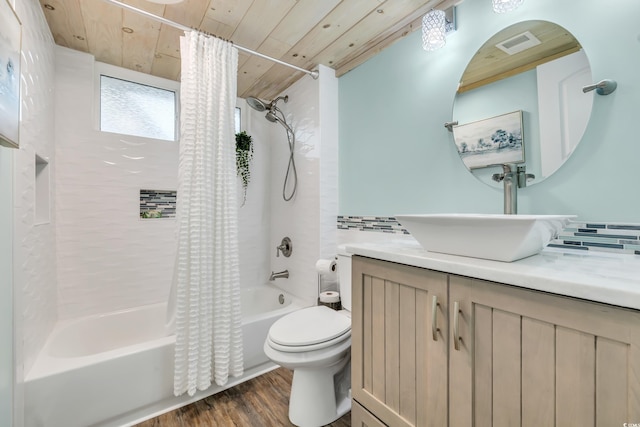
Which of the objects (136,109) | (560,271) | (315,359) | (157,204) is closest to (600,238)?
(560,271)

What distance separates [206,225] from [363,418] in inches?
48.9

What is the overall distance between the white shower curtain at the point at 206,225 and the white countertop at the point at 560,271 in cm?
103

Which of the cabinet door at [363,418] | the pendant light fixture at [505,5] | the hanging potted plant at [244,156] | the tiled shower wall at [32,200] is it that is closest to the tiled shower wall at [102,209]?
the tiled shower wall at [32,200]

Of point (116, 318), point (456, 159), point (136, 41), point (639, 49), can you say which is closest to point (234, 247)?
point (116, 318)

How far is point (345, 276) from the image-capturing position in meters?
1.72

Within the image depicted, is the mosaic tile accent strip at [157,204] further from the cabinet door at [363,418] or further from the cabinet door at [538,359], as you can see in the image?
the cabinet door at [538,359]

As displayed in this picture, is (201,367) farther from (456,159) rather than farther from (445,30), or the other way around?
(445,30)

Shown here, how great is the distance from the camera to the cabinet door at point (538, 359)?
57 cm

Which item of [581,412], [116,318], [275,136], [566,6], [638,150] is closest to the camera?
[581,412]

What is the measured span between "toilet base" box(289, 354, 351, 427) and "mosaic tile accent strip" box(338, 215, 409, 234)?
0.82 metres

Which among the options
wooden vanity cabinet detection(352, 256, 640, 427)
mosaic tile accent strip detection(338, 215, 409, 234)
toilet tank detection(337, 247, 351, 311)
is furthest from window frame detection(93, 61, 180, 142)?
wooden vanity cabinet detection(352, 256, 640, 427)

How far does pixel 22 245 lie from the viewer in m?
1.32

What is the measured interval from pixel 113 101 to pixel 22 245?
1377 mm

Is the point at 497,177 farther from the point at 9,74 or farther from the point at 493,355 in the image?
the point at 9,74
